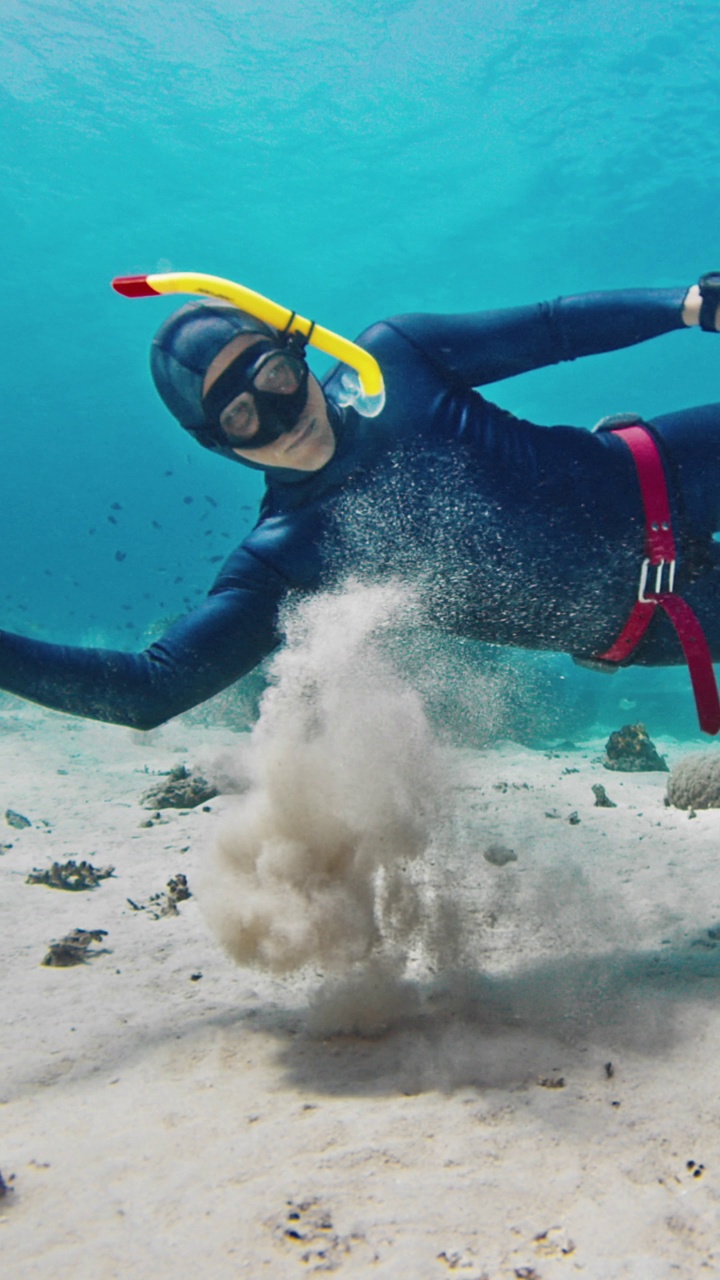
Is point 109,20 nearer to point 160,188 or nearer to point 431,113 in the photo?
point 160,188

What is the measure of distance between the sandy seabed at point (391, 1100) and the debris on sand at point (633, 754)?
655 centimetres

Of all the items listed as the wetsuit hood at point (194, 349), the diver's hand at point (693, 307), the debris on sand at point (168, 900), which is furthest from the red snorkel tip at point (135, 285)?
the debris on sand at point (168, 900)

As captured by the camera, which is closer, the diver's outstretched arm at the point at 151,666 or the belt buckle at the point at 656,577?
the diver's outstretched arm at the point at 151,666

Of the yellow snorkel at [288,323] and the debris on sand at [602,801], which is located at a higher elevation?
the yellow snorkel at [288,323]

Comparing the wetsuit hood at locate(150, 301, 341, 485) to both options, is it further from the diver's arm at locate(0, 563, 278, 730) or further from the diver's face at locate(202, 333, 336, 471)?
the diver's arm at locate(0, 563, 278, 730)

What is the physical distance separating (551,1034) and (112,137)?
4083cm

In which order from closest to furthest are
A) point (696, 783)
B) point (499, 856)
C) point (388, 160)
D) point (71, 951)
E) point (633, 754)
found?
point (71, 951)
point (499, 856)
point (696, 783)
point (633, 754)
point (388, 160)

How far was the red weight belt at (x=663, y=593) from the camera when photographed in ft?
9.90

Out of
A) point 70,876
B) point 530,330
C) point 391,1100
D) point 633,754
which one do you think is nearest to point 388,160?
point 633,754

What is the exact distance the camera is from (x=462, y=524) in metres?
2.98

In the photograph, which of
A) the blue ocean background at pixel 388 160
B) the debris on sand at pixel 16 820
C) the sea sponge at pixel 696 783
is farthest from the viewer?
the blue ocean background at pixel 388 160

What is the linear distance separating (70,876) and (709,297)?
6048 mm

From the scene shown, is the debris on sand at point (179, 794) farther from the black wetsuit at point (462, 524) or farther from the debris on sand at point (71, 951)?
the black wetsuit at point (462, 524)

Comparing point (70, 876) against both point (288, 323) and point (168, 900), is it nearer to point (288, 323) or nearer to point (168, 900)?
point (168, 900)
